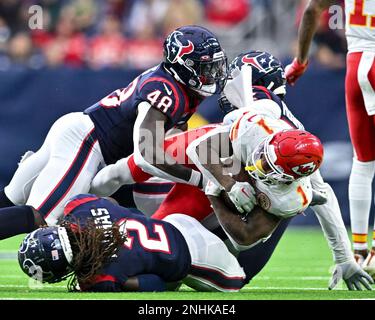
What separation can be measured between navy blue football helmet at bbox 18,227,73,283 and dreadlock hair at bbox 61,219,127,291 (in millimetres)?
35

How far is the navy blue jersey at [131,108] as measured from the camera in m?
5.80

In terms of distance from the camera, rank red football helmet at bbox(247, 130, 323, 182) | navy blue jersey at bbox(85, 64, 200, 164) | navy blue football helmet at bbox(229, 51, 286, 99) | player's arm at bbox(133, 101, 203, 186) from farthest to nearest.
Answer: navy blue football helmet at bbox(229, 51, 286, 99)
navy blue jersey at bbox(85, 64, 200, 164)
player's arm at bbox(133, 101, 203, 186)
red football helmet at bbox(247, 130, 323, 182)

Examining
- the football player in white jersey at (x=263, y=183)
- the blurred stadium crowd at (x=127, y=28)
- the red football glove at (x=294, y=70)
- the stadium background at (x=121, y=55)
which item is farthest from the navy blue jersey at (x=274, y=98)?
the blurred stadium crowd at (x=127, y=28)

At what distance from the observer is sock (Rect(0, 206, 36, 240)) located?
17.3 ft

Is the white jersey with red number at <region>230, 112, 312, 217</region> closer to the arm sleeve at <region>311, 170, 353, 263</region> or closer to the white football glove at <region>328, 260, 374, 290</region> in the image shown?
the arm sleeve at <region>311, 170, 353, 263</region>

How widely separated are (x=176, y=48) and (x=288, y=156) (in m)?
1.49

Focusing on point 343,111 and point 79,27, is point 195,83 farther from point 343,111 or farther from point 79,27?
point 79,27

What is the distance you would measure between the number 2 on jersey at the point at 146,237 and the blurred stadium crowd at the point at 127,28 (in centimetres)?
598

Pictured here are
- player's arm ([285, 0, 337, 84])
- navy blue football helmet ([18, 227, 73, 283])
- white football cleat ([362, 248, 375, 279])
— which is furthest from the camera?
player's arm ([285, 0, 337, 84])

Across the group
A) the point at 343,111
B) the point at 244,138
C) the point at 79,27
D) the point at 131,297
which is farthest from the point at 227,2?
the point at 131,297

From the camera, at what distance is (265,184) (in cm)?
499

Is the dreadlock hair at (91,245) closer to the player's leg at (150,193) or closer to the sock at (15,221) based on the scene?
the sock at (15,221)

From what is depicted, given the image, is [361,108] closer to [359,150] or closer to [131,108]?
[359,150]

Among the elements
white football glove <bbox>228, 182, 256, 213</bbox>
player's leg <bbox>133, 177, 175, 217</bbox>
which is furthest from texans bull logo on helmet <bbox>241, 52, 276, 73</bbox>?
white football glove <bbox>228, 182, 256, 213</bbox>
